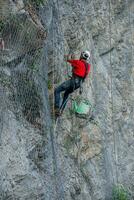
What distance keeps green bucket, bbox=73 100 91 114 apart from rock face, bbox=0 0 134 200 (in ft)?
0.55

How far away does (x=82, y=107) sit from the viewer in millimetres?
13484

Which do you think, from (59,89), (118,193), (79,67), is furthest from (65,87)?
(118,193)

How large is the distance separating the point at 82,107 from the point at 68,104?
432mm

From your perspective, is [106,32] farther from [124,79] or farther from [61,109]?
[61,109]

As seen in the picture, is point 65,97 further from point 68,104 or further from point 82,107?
point 82,107

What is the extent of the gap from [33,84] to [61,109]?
940mm

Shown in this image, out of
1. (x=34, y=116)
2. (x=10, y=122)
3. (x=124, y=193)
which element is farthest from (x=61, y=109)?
(x=124, y=193)

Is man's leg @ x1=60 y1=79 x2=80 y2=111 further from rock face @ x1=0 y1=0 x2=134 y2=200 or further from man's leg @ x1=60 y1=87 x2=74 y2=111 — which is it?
rock face @ x1=0 y1=0 x2=134 y2=200

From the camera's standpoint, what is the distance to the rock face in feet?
37.3

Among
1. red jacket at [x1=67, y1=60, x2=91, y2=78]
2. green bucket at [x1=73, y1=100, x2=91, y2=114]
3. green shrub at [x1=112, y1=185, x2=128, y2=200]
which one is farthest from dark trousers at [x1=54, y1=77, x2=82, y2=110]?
green shrub at [x1=112, y1=185, x2=128, y2=200]

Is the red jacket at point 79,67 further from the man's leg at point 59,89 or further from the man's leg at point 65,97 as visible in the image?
the man's leg at point 65,97

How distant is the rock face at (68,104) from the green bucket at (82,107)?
0.55 ft

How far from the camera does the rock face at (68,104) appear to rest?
448 inches

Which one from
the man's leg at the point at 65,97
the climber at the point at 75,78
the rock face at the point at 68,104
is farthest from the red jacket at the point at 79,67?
the rock face at the point at 68,104
